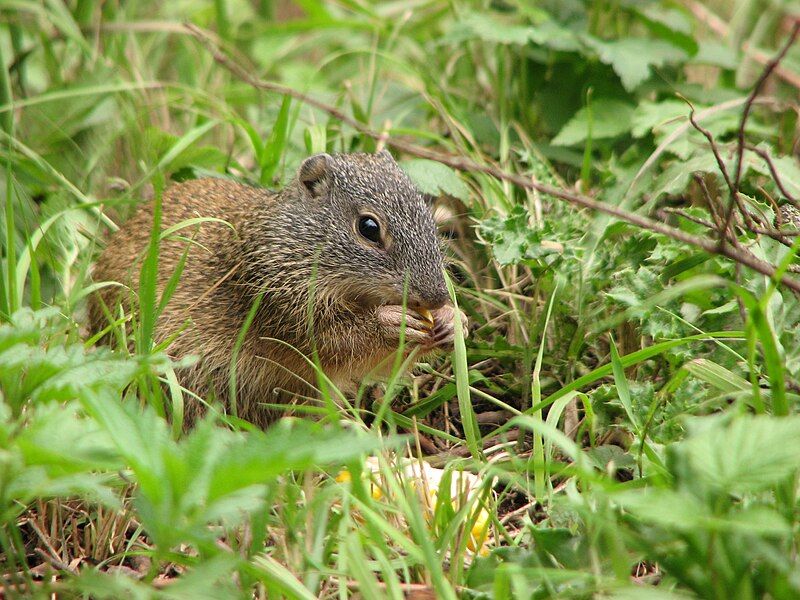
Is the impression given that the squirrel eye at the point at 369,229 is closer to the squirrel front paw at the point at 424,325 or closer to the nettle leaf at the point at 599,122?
the squirrel front paw at the point at 424,325

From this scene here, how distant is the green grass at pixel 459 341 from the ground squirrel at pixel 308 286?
0.18 m

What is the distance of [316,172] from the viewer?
14.1 feet

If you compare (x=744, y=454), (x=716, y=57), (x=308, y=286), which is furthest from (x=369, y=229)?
(x=716, y=57)

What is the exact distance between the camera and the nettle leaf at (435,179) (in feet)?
15.1

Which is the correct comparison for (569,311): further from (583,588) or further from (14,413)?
(14,413)

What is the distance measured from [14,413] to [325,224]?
181 centimetres

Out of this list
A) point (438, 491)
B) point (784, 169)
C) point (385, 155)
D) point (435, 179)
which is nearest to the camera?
point (438, 491)

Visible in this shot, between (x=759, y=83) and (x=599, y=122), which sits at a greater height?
(x=759, y=83)

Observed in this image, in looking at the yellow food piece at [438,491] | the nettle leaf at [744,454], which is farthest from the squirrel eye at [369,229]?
the nettle leaf at [744,454]

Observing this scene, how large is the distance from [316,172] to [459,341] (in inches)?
47.4

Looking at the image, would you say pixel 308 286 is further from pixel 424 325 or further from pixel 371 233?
pixel 424 325

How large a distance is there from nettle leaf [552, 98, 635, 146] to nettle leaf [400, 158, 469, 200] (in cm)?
75

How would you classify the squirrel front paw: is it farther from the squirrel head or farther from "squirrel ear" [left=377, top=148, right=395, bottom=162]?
"squirrel ear" [left=377, top=148, right=395, bottom=162]

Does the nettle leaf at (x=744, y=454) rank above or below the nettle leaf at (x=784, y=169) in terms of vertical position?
below
